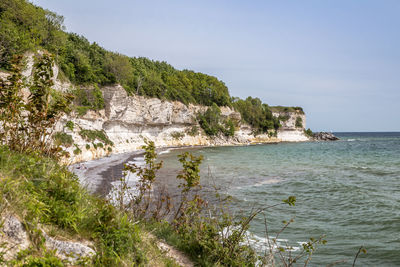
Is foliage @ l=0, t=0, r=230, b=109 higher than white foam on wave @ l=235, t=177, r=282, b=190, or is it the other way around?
foliage @ l=0, t=0, r=230, b=109

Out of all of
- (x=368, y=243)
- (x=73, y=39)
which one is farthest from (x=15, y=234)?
(x=73, y=39)

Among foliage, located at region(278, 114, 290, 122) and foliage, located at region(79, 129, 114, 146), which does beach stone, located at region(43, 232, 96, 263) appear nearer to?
foliage, located at region(79, 129, 114, 146)

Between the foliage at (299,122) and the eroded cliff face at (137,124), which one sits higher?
the foliage at (299,122)

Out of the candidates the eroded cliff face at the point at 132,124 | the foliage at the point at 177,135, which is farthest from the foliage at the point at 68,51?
the foliage at the point at 177,135

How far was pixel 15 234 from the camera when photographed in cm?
297

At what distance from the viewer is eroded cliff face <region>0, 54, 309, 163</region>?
29.1m

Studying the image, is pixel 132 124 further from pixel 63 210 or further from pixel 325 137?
pixel 325 137

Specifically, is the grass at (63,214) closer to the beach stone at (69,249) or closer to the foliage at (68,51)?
the beach stone at (69,249)

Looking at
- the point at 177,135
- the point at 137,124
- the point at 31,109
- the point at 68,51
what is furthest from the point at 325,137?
the point at 31,109

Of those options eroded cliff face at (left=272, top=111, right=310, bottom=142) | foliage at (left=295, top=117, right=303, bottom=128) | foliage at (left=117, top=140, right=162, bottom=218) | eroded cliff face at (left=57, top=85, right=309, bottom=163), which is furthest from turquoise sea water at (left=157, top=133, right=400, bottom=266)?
foliage at (left=295, top=117, right=303, bottom=128)

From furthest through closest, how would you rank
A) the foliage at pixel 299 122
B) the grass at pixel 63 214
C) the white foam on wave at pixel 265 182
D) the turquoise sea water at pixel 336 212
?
the foliage at pixel 299 122 < the white foam on wave at pixel 265 182 < the turquoise sea water at pixel 336 212 < the grass at pixel 63 214

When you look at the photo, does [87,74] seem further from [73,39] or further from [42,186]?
[42,186]

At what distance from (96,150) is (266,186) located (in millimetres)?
22509

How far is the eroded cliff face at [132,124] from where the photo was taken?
29.1 m
